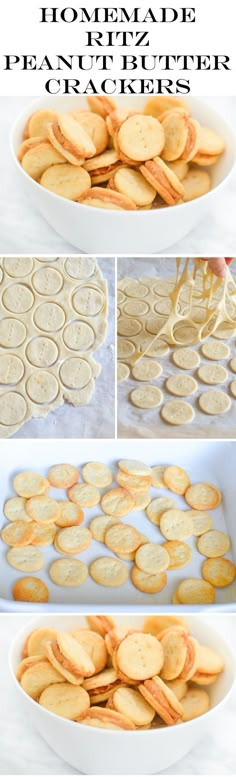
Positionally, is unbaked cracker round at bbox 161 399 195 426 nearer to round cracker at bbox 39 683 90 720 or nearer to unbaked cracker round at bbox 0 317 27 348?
unbaked cracker round at bbox 0 317 27 348

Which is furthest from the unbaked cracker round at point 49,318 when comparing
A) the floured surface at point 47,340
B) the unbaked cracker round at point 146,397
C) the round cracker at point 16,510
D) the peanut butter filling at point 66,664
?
the peanut butter filling at point 66,664

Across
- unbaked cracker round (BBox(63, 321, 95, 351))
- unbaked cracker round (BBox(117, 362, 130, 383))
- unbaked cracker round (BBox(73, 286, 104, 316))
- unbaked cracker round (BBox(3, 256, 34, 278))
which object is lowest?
unbaked cracker round (BBox(117, 362, 130, 383))

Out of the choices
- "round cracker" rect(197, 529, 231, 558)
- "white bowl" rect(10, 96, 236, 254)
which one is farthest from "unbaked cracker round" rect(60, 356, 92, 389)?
"round cracker" rect(197, 529, 231, 558)

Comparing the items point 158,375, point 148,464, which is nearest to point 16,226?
point 158,375

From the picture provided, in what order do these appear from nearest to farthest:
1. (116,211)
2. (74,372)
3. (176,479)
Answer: (116,211) → (74,372) → (176,479)

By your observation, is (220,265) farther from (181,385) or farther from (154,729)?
(154,729)

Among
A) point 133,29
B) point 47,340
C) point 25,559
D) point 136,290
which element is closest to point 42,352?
point 47,340

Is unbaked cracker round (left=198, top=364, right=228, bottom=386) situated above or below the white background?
below
